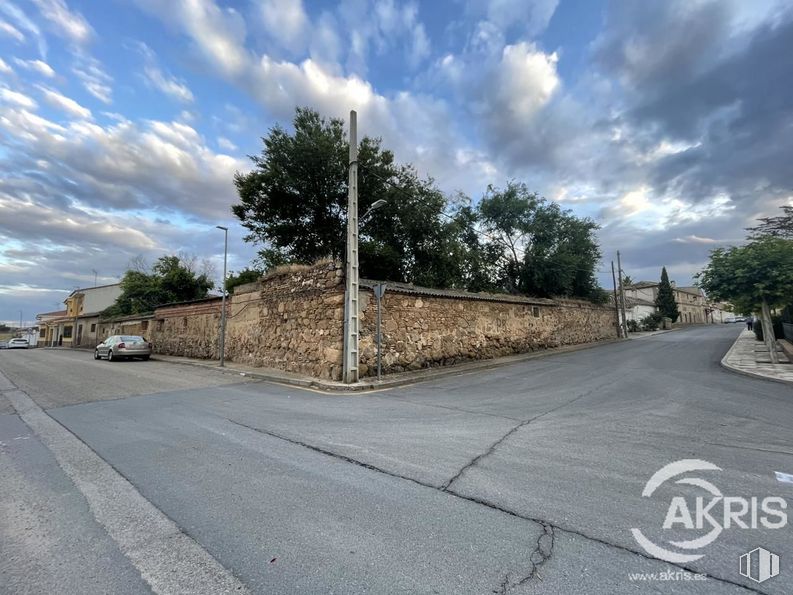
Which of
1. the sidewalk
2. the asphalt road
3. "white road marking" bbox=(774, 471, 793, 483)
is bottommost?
the asphalt road

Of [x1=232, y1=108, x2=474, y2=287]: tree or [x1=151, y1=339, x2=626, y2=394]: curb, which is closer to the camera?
[x1=151, y1=339, x2=626, y2=394]: curb

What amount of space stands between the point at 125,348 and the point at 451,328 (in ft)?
58.6

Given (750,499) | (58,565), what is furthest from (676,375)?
(58,565)

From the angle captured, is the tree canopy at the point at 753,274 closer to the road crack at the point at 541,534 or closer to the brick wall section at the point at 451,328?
the brick wall section at the point at 451,328

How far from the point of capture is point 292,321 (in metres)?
14.2

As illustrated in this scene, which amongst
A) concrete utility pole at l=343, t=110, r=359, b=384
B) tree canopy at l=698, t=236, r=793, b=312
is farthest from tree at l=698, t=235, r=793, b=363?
→ concrete utility pole at l=343, t=110, r=359, b=384

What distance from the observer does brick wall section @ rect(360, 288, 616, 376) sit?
1291cm

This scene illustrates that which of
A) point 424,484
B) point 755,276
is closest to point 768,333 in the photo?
point 755,276

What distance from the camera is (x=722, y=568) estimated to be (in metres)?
2.45

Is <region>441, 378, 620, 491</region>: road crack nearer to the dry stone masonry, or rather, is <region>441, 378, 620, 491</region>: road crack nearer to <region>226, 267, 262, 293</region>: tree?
the dry stone masonry

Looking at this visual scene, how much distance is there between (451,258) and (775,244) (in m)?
15.5

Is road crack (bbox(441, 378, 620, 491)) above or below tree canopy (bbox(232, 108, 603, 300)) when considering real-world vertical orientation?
below

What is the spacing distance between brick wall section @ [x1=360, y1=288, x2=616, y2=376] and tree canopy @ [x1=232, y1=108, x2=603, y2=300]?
5298 mm

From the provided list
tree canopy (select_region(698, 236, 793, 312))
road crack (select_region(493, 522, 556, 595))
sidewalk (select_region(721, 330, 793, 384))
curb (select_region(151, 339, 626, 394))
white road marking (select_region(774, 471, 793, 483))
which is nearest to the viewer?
road crack (select_region(493, 522, 556, 595))
